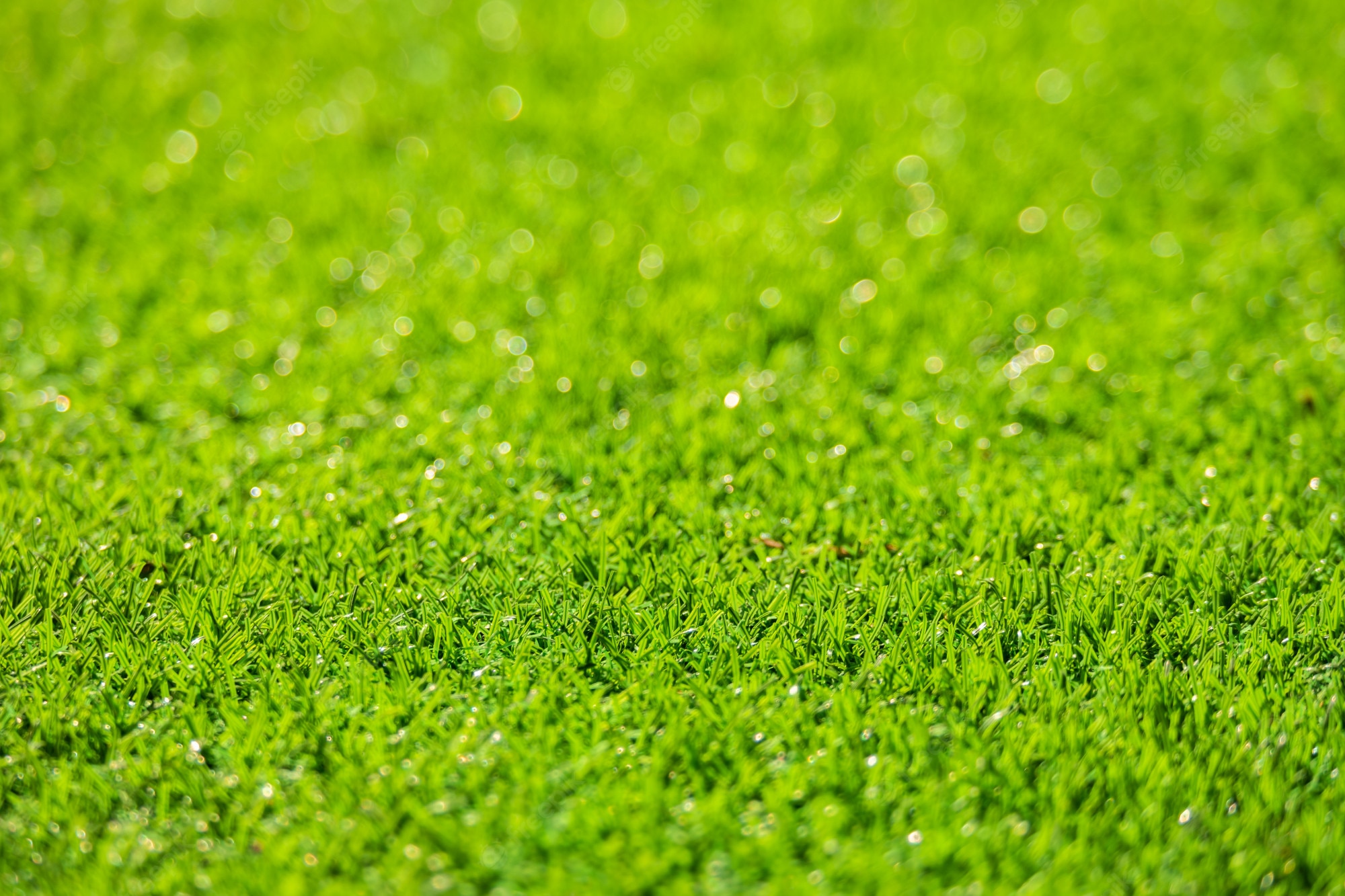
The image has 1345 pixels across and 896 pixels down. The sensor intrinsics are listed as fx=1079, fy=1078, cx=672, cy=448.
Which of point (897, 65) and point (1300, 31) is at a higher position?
point (897, 65)

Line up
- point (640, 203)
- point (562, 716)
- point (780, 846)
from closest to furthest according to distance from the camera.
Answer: point (780, 846)
point (562, 716)
point (640, 203)

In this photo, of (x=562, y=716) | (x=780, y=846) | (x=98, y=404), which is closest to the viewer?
(x=780, y=846)

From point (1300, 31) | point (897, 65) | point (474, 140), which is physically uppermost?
point (474, 140)

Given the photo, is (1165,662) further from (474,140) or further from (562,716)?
(474,140)

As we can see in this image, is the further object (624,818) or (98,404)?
(98,404)

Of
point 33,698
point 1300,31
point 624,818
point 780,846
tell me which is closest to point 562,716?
point 624,818

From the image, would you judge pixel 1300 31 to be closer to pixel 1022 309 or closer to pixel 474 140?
pixel 1022 309
